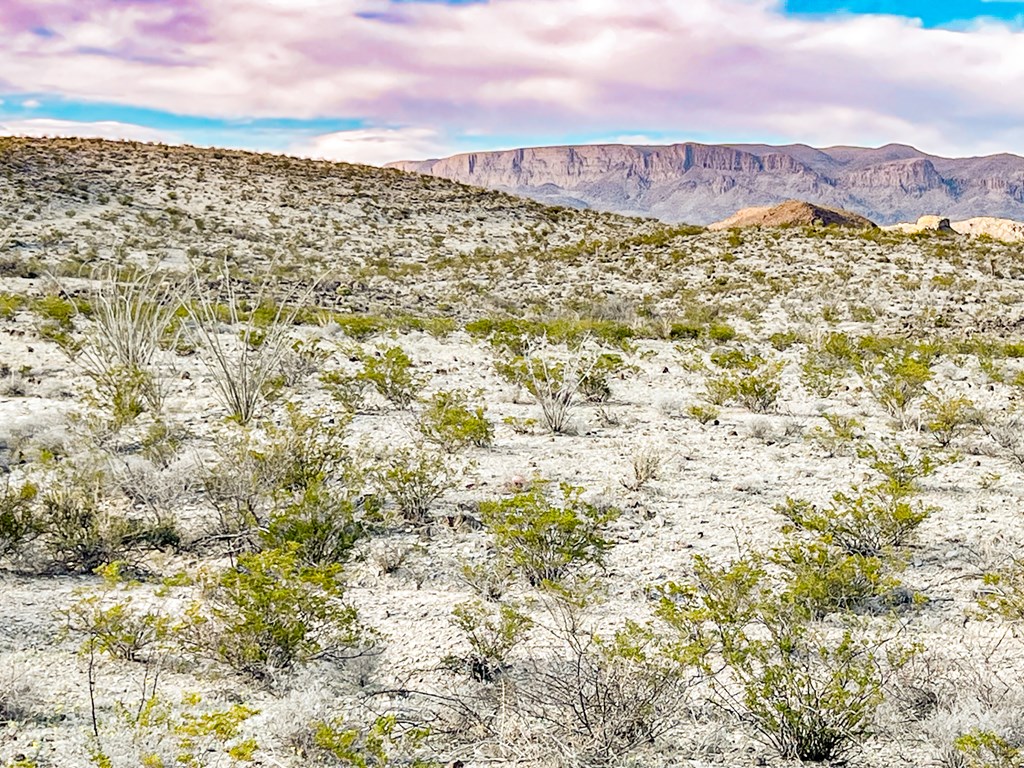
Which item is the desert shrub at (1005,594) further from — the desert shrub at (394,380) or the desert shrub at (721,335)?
the desert shrub at (721,335)

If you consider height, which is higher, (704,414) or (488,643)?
(704,414)

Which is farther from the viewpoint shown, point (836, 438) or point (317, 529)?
point (836, 438)

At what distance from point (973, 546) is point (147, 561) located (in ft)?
18.8

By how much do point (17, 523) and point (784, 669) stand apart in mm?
4790

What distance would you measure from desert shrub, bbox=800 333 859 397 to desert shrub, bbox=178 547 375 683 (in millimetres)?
7805

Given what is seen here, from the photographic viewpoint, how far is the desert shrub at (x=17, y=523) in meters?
5.28

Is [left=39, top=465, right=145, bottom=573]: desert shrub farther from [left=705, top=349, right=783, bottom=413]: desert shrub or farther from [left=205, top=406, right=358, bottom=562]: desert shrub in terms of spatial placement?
[left=705, top=349, right=783, bottom=413]: desert shrub

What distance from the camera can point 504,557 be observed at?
545cm

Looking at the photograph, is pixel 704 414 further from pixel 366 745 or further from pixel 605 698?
pixel 366 745

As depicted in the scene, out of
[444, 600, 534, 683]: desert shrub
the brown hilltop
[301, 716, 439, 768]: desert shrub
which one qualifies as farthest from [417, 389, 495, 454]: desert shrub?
the brown hilltop

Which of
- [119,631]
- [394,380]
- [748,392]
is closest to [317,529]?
[119,631]

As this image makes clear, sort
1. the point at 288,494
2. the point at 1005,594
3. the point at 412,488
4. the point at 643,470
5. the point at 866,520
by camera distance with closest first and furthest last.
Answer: the point at 1005,594 < the point at 866,520 < the point at 288,494 < the point at 412,488 < the point at 643,470

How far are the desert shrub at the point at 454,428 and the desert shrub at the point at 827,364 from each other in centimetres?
459

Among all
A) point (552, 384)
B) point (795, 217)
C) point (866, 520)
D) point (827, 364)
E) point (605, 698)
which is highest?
point (795, 217)
